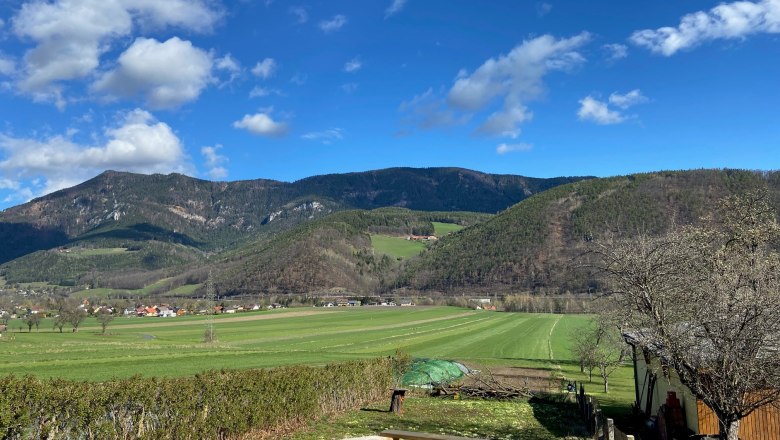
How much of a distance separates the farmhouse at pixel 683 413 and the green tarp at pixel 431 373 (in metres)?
12.2

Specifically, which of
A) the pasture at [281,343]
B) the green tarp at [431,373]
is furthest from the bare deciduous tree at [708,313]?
the pasture at [281,343]

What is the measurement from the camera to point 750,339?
35.0 feet

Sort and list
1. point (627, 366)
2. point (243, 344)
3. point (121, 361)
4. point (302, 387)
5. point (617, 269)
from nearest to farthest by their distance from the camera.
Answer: point (617, 269) → point (302, 387) → point (121, 361) → point (627, 366) → point (243, 344)

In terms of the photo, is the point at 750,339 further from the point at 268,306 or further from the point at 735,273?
the point at 268,306

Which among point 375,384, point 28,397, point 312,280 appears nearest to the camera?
point 28,397

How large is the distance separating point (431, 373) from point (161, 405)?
22039 millimetres

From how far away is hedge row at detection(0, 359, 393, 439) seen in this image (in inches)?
413

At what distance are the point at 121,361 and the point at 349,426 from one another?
3808cm

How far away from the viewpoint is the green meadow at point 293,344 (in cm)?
4459

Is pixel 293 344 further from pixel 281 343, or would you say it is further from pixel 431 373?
pixel 431 373

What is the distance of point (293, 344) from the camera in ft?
240

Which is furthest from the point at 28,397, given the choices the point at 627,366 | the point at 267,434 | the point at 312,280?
the point at 312,280

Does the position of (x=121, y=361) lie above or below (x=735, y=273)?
below

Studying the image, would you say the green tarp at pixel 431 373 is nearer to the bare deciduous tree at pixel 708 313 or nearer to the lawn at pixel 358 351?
the lawn at pixel 358 351
